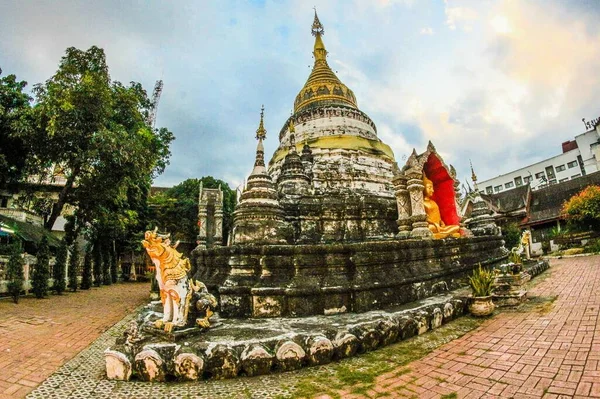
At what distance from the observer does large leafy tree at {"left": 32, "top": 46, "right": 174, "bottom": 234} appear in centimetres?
1296

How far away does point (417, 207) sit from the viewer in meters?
9.26

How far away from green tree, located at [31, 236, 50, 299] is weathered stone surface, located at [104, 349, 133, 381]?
36.9 ft

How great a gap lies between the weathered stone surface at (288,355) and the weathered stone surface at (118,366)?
66.4 inches

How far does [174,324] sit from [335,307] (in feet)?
8.70

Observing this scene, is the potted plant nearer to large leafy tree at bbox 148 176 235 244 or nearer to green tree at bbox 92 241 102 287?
green tree at bbox 92 241 102 287

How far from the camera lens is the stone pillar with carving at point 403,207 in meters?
9.39

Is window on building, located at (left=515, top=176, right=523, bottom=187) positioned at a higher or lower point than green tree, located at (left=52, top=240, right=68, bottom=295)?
higher

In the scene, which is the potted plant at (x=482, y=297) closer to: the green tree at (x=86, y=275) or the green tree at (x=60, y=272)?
the green tree at (x=60, y=272)

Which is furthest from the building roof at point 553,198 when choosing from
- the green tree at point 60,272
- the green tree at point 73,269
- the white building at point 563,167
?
the green tree at point 60,272

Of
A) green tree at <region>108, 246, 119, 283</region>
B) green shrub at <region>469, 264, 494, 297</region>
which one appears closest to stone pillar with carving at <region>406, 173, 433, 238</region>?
green shrub at <region>469, 264, 494, 297</region>

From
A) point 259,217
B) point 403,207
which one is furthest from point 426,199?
point 259,217

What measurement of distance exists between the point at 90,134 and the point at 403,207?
13357 mm

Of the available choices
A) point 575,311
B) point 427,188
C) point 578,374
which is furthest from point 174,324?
point 427,188

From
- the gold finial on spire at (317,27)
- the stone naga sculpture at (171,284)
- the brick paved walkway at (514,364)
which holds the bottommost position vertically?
the brick paved walkway at (514,364)
